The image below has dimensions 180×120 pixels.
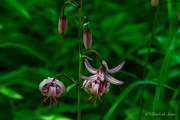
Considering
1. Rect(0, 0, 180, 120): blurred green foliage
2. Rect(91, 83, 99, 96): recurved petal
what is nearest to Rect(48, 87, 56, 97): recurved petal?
Rect(91, 83, 99, 96): recurved petal

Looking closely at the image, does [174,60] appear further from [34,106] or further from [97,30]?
[34,106]

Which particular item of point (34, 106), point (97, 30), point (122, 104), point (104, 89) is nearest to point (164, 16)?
point (97, 30)

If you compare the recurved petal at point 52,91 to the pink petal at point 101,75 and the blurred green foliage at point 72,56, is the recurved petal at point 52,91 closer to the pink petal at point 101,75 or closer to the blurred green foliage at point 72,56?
the pink petal at point 101,75

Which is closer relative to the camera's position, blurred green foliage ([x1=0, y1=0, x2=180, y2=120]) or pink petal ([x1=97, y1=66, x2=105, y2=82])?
pink petal ([x1=97, y1=66, x2=105, y2=82])

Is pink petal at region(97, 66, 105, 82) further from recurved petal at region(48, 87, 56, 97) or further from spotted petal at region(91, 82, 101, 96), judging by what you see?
recurved petal at region(48, 87, 56, 97)

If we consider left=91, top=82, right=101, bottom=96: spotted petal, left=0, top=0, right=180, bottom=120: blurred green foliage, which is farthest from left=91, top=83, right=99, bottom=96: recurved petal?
left=0, top=0, right=180, bottom=120: blurred green foliage

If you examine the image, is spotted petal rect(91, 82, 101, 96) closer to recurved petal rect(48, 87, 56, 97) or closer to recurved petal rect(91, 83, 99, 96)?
recurved petal rect(91, 83, 99, 96)

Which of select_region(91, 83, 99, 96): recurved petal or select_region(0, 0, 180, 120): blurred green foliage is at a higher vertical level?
select_region(0, 0, 180, 120): blurred green foliage

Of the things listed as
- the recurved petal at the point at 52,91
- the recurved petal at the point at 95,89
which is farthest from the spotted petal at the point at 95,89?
the recurved petal at the point at 52,91

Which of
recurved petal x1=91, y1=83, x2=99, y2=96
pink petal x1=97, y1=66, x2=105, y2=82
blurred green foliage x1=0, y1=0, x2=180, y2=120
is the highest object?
blurred green foliage x1=0, y1=0, x2=180, y2=120

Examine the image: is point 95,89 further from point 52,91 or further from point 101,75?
point 52,91
